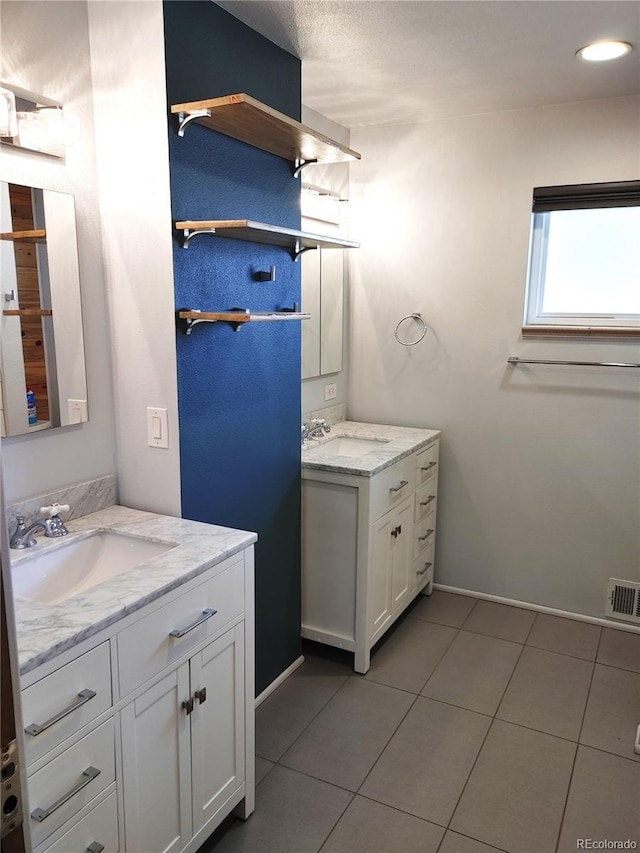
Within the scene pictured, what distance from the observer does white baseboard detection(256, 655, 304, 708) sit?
97.9 inches

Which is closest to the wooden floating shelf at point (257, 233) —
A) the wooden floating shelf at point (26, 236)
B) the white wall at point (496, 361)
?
the wooden floating shelf at point (26, 236)

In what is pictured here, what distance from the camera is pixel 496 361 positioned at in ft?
10.4

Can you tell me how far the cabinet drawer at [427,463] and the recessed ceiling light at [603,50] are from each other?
1716 millimetres

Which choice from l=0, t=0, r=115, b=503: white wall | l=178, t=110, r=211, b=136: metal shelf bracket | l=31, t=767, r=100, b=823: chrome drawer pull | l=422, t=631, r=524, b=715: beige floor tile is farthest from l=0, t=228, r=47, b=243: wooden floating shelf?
l=422, t=631, r=524, b=715: beige floor tile

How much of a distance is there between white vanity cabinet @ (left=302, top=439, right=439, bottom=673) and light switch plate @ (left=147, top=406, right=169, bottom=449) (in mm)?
821

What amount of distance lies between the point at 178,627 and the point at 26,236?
43.2 inches

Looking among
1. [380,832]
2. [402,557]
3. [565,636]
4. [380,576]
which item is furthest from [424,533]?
[380,832]

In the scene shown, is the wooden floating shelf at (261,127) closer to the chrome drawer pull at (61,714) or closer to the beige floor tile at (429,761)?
the chrome drawer pull at (61,714)

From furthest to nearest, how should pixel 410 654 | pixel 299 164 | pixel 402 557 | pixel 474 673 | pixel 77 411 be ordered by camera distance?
pixel 402 557, pixel 410 654, pixel 474 673, pixel 299 164, pixel 77 411

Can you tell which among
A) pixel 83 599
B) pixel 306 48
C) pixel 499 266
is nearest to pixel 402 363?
pixel 499 266

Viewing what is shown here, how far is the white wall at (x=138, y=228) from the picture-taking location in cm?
179

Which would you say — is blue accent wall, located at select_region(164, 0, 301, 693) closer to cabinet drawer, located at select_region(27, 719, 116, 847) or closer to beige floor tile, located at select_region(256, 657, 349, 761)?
beige floor tile, located at select_region(256, 657, 349, 761)

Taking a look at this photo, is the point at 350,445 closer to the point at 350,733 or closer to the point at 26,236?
the point at 350,733

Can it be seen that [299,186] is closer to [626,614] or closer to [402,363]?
[402,363]
